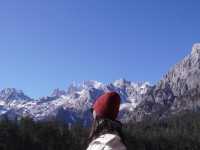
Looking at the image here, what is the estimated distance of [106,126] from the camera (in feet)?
16.3

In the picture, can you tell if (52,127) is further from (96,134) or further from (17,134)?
(96,134)

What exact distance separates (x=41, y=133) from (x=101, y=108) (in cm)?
12385

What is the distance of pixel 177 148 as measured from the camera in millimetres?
179000

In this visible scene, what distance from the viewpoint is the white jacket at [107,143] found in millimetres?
4621

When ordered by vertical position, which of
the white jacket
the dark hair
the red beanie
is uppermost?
the red beanie

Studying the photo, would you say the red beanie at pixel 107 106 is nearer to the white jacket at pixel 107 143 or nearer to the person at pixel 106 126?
the person at pixel 106 126

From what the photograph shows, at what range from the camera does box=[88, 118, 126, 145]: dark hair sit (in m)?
4.93

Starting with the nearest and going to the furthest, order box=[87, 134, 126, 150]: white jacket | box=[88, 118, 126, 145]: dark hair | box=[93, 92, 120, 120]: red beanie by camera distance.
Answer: box=[87, 134, 126, 150]: white jacket < box=[88, 118, 126, 145]: dark hair < box=[93, 92, 120, 120]: red beanie

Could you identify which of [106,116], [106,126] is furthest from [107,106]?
[106,126]

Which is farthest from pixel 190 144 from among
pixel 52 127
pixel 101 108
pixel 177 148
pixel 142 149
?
pixel 101 108

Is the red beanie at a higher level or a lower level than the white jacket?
higher

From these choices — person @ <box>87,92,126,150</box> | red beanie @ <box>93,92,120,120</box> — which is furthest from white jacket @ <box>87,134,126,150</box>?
red beanie @ <box>93,92,120,120</box>

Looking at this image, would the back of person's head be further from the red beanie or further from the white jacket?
the white jacket

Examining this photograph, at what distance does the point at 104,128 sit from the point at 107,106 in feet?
0.86
